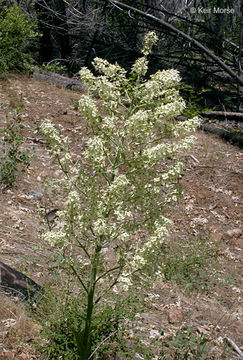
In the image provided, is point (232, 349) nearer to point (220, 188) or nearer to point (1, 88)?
point (220, 188)

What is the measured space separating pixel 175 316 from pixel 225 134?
6048 millimetres

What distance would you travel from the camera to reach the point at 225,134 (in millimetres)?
9227

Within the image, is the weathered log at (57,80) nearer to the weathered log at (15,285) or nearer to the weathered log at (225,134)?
the weathered log at (225,134)

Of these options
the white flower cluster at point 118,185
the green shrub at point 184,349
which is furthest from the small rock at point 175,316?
the white flower cluster at point 118,185

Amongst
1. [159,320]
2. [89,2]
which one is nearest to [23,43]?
[89,2]

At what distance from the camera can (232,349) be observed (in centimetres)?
375

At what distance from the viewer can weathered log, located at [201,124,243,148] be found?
900 cm

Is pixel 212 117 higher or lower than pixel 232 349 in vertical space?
higher

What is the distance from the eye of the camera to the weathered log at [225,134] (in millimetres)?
9000

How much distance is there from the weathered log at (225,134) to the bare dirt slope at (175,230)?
0.22 m

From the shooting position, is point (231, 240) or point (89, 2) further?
point (89, 2)

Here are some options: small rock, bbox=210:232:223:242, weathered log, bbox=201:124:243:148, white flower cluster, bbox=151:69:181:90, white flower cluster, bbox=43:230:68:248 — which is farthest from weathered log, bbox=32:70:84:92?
white flower cluster, bbox=43:230:68:248

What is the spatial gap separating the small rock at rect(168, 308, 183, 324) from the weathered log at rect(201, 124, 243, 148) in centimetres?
566

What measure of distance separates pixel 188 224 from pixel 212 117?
5.02m
